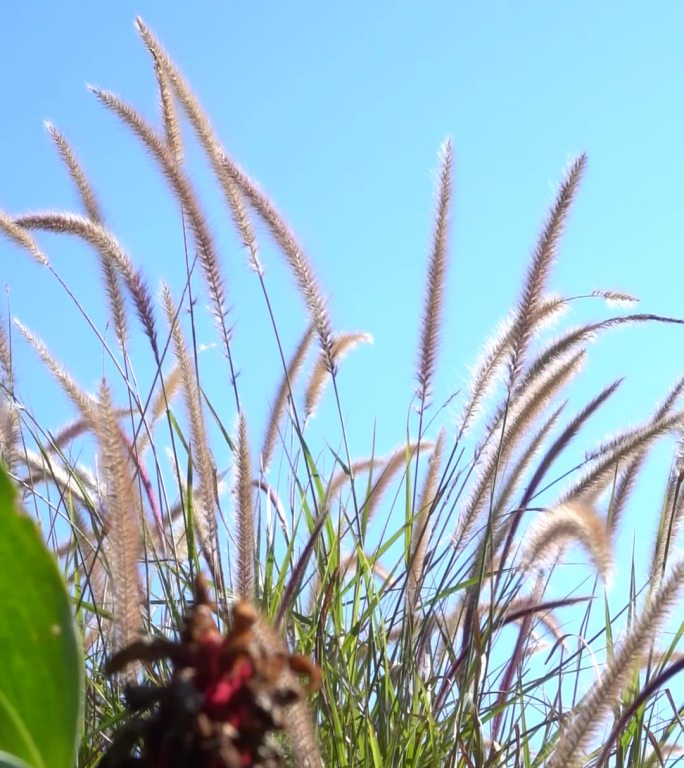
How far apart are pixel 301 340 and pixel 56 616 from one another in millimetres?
1871

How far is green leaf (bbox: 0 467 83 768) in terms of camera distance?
1.42 ft

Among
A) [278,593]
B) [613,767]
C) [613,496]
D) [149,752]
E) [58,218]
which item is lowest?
[149,752]

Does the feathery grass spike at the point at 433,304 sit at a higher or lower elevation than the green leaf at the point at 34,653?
higher

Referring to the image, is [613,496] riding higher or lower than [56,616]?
higher

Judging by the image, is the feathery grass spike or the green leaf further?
the feathery grass spike

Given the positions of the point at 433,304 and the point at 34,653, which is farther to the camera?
the point at 433,304

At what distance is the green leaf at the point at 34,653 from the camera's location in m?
0.43

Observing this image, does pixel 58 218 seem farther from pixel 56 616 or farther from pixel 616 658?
pixel 56 616

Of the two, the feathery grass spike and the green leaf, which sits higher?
the feathery grass spike

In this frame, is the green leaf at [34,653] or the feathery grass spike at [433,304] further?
the feathery grass spike at [433,304]

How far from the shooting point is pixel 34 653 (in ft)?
1.47

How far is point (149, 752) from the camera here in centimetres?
44

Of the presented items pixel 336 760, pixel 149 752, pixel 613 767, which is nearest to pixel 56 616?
pixel 149 752

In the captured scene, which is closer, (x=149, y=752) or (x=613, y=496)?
(x=149, y=752)
